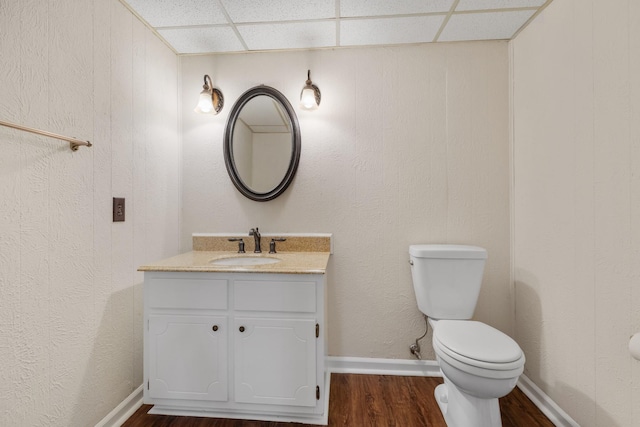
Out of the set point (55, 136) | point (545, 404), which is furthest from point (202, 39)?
point (545, 404)

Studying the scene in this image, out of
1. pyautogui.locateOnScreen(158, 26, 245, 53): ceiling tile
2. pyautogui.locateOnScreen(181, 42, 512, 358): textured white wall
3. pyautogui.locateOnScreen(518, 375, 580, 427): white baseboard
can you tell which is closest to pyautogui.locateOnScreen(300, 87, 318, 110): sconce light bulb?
pyautogui.locateOnScreen(181, 42, 512, 358): textured white wall

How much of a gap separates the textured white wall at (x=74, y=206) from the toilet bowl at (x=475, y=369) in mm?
1627

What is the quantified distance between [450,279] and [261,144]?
1475 mm

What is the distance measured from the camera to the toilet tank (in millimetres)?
1651

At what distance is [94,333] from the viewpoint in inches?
53.0

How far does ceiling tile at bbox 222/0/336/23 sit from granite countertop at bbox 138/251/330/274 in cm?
139

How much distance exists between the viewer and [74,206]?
1.26 metres

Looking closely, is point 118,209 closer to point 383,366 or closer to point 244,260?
point 244,260

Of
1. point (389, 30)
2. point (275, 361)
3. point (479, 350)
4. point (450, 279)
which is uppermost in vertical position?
point (389, 30)

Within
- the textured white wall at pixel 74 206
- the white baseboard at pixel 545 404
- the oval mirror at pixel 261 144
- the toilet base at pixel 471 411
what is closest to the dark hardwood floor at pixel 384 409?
the white baseboard at pixel 545 404

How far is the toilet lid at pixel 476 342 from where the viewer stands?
1.18 metres

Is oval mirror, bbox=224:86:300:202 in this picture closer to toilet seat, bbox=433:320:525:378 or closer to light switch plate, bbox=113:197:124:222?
light switch plate, bbox=113:197:124:222

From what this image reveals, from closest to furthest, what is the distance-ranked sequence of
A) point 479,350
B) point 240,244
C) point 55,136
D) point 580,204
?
point 55,136, point 479,350, point 580,204, point 240,244

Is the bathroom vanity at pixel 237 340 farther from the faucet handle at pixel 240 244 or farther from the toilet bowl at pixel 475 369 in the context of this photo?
the toilet bowl at pixel 475 369
